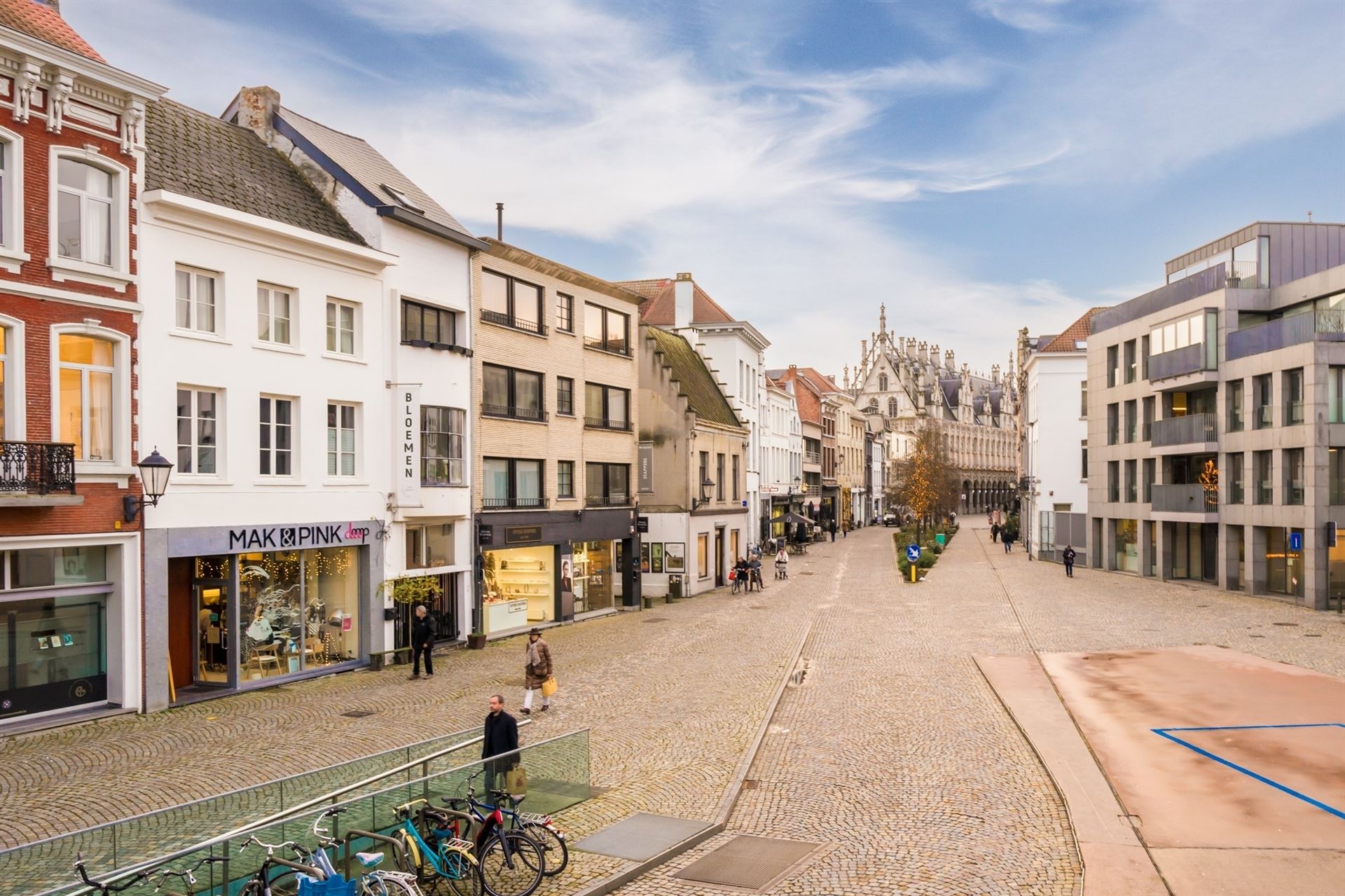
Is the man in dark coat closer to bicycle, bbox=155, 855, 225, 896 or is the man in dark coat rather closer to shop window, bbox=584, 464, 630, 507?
bicycle, bbox=155, 855, 225, 896

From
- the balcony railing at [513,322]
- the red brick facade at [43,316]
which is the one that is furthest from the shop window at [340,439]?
the balcony railing at [513,322]

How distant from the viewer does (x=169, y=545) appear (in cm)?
1977

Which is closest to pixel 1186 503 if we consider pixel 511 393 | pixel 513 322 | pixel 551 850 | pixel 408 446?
pixel 511 393

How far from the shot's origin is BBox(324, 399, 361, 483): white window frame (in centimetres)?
2381

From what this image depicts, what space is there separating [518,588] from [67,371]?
1488 cm

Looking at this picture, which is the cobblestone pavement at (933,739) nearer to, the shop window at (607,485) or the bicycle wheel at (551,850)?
the bicycle wheel at (551,850)

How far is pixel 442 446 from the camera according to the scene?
27312mm

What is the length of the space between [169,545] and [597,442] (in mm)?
17182

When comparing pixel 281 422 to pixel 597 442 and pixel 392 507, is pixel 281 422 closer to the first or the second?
pixel 392 507

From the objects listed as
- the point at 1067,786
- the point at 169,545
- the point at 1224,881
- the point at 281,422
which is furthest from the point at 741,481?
the point at 1224,881

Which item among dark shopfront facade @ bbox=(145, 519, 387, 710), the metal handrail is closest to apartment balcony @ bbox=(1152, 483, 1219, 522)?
dark shopfront facade @ bbox=(145, 519, 387, 710)

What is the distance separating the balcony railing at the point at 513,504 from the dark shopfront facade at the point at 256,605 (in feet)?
16.0

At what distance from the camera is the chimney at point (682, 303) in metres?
53.3

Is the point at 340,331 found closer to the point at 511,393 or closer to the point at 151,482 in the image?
the point at 151,482
